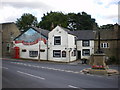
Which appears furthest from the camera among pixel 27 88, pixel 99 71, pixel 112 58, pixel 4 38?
pixel 4 38

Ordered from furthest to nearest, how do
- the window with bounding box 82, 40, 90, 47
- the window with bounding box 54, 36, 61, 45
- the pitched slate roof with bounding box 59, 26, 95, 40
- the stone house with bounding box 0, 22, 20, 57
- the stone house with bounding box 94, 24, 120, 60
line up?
the stone house with bounding box 0, 22, 20, 57 < the pitched slate roof with bounding box 59, 26, 95, 40 < the window with bounding box 82, 40, 90, 47 < the stone house with bounding box 94, 24, 120, 60 < the window with bounding box 54, 36, 61, 45

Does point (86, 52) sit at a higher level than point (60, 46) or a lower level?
lower

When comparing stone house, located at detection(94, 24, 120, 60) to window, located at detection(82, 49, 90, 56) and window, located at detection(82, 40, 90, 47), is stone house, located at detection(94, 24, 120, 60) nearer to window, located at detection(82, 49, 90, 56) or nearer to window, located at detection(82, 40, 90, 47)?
window, located at detection(82, 40, 90, 47)

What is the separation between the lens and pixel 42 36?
36.2 meters

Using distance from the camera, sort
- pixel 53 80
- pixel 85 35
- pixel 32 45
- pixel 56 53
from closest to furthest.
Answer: pixel 53 80 < pixel 56 53 < pixel 32 45 < pixel 85 35

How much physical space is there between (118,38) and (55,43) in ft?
47.9

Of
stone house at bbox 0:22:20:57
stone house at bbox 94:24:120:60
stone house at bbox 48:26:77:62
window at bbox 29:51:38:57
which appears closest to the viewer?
stone house at bbox 48:26:77:62

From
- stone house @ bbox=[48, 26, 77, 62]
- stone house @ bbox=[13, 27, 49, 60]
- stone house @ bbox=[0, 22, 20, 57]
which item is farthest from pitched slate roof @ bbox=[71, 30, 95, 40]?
stone house @ bbox=[0, 22, 20, 57]

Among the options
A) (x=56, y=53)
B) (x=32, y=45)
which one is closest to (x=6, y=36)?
(x=32, y=45)

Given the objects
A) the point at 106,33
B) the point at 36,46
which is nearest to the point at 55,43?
the point at 36,46

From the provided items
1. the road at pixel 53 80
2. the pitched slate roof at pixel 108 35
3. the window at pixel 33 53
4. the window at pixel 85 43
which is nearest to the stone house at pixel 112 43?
the pitched slate roof at pixel 108 35

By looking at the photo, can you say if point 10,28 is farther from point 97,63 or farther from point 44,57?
point 97,63

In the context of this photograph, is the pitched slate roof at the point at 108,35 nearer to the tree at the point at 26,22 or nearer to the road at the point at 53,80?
the road at the point at 53,80

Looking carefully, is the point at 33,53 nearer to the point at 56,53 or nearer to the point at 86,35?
the point at 56,53
